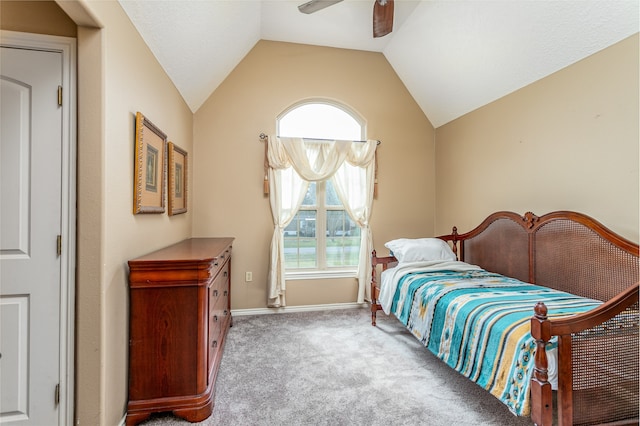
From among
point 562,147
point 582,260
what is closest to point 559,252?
point 582,260

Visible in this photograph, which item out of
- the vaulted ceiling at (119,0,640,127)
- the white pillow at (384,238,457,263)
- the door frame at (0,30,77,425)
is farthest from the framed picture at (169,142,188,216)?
the white pillow at (384,238,457,263)

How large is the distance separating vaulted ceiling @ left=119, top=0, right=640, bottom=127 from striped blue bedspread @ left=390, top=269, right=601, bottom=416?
6.13ft

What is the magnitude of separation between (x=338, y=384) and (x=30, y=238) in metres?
2.01

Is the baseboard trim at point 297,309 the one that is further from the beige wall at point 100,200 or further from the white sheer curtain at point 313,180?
the beige wall at point 100,200

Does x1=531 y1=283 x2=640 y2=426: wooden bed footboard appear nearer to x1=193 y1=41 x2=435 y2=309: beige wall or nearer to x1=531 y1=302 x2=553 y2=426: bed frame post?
x1=531 y1=302 x2=553 y2=426: bed frame post

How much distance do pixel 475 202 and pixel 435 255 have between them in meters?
0.81

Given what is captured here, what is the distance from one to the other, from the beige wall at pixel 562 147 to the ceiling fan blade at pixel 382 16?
145 cm

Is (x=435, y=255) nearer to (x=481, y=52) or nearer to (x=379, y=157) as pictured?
(x=379, y=157)

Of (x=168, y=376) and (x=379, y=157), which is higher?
→ (x=379, y=157)

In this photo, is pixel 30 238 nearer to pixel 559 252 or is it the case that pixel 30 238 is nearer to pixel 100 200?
pixel 100 200

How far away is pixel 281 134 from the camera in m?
3.69

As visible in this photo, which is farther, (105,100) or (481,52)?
(481,52)

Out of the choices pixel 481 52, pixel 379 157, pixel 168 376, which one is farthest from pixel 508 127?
pixel 168 376

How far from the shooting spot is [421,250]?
3213 millimetres
